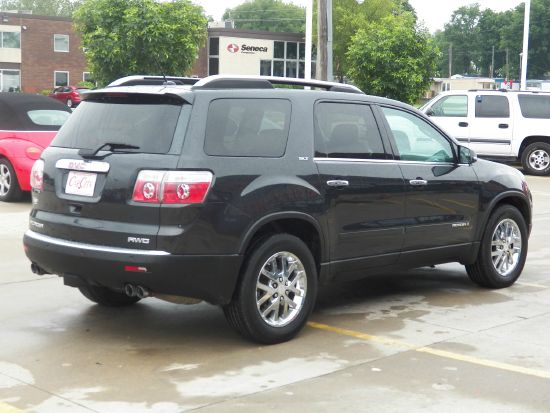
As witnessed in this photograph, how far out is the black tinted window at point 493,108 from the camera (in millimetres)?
20719

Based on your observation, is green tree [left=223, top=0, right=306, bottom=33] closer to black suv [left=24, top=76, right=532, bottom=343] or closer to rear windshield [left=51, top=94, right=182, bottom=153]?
black suv [left=24, top=76, right=532, bottom=343]

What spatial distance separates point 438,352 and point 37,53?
65.0 m

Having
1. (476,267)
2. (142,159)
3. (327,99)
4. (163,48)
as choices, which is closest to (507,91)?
(476,267)

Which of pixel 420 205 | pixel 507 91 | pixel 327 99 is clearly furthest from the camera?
pixel 507 91

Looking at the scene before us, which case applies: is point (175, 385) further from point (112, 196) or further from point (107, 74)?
point (107, 74)

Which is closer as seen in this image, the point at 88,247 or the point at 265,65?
the point at 88,247

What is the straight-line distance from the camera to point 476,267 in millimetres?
7973

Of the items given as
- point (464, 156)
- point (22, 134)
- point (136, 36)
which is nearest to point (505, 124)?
point (22, 134)

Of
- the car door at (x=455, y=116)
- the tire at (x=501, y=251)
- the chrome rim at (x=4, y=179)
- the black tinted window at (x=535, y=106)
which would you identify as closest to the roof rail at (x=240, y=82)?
the tire at (x=501, y=251)

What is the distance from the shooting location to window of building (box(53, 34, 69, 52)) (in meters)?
68.0

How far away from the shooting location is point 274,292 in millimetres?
6059

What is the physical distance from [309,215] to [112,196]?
4.45ft

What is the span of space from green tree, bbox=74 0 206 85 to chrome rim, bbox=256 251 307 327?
43.1 m

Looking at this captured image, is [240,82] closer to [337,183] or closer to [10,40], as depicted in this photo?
[337,183]
